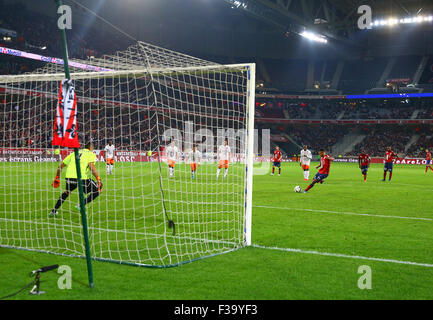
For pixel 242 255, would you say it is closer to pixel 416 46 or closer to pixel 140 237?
pixel 140 237

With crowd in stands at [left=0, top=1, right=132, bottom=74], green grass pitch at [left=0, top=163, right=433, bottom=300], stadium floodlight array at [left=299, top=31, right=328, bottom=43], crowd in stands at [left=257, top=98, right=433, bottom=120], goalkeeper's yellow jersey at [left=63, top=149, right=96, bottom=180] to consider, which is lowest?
green grass pitch at [left=0, top=163, right=433, bottom=300]

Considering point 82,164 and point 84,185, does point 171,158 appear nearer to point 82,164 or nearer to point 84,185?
point 82,164

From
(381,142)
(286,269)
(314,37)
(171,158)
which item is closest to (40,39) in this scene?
(171,158)

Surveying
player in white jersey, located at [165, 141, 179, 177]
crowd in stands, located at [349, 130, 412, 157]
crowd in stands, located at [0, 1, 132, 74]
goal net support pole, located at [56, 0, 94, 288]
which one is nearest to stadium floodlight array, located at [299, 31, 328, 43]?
crowd in stands, located at [349, 130, 412, 157]

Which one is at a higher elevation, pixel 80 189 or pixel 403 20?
pixel 403 20

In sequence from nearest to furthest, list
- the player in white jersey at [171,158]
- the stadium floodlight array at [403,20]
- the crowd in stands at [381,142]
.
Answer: the player in white jersey at [171,158] → the stadium floodlight array at [403,20] → the crowd in stands at [381,142]

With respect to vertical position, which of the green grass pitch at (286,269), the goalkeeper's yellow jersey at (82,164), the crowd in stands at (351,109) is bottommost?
the green grass pitch at (286,269)

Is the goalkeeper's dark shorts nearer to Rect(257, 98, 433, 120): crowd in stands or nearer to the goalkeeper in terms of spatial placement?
the goalkeeper

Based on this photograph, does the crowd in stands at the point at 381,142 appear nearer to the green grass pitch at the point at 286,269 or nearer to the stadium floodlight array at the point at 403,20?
the stadium floodlight array at the point at 403,20

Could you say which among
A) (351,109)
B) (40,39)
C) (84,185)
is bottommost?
(84,185)

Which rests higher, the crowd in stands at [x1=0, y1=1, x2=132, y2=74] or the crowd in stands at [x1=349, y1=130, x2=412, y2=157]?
the crowd in stands at [x1=0, y1=1, x2=132, y2=74]

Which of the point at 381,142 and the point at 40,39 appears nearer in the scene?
the point at 40,39

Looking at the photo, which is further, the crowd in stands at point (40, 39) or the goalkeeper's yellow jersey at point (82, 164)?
the crowd in stands at point (40, 39)

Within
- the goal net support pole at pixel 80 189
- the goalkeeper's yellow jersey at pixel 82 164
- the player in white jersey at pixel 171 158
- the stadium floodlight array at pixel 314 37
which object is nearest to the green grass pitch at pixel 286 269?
the goal net support pole at pixel 80 189
